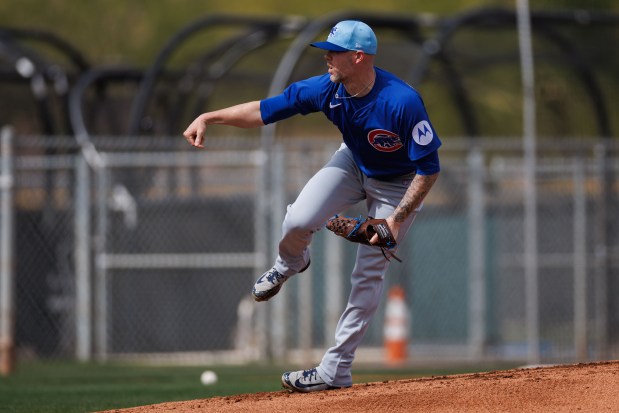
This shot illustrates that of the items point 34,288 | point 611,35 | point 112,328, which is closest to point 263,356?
point 112,328

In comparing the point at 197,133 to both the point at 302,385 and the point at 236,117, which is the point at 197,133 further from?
the point at 302,385

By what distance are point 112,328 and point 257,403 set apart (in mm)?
7941

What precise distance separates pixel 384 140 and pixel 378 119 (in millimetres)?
159

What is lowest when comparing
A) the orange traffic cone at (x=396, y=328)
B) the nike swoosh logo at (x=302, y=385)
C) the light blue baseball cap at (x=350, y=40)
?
the orange traffic cone at (x=396, y=328)

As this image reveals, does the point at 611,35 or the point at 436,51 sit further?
the point at 611,35

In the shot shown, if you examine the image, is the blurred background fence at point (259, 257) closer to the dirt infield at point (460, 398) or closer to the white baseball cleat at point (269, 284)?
the white baseball cleat at point (269, 284)

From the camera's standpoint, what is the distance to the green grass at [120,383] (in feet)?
30.3

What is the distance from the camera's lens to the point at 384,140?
7875 millimetres

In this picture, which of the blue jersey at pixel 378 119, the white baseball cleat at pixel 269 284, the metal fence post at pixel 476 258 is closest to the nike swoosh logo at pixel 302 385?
the white baseball cleat at pixel 269 284

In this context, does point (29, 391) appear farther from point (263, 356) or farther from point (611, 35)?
point (611, 35)

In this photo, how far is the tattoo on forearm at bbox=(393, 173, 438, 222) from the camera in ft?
25.6

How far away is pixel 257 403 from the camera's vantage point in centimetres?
779

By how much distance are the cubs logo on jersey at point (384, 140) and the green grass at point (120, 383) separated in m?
2.59

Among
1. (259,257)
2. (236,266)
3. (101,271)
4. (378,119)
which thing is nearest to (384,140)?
(378,119)
